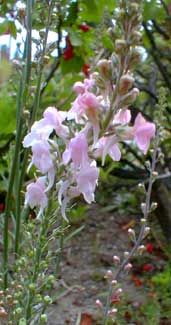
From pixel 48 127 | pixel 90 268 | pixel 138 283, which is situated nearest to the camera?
pixel 48 127

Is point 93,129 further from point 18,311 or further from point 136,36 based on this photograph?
point 18,311

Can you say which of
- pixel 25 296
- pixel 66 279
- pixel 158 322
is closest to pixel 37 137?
pixel 25 296

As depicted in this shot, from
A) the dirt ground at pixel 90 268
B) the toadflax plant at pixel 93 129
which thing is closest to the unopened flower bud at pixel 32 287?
the toadflax plant at pixel 93 129


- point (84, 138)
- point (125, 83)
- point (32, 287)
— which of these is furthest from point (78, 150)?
point (32, 287)

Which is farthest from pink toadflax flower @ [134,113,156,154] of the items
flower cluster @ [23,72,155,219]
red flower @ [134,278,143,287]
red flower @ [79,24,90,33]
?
red flower @ [134,278,143,287]

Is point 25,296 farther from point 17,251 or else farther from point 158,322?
point 158,322

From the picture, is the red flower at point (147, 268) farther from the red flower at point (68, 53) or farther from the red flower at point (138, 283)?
the red flower at point (68, 53)
